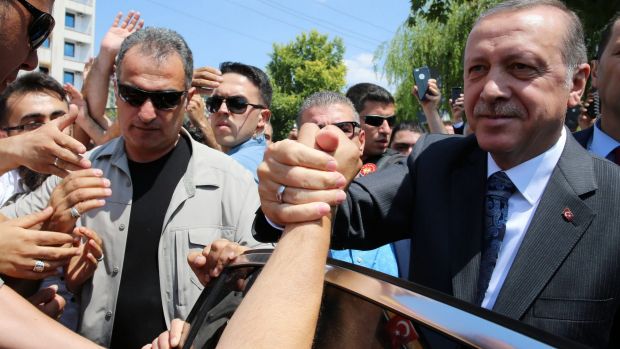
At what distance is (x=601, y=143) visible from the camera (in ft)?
8.64

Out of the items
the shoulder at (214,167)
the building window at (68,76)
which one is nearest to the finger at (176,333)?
the shoulder at (214,167)

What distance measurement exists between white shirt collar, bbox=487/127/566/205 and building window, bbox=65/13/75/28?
6932 centimetres

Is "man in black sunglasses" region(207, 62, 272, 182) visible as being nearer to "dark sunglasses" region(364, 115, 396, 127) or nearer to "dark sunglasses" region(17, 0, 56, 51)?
"dark sunglasses" region(364, 115, 396, 127)

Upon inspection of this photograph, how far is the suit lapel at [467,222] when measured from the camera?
1.69 meters

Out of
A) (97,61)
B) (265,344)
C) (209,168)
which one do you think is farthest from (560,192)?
(97,61)

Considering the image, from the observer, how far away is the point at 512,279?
160 cm

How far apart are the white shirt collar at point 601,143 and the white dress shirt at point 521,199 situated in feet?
2.96

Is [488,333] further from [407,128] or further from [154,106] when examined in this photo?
[407,128]

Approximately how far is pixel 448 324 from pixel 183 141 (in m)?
2.30

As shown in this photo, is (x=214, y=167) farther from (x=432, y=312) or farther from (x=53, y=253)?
(x=432, y=312)

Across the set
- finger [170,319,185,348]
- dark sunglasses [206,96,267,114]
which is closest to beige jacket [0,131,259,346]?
finger [170,319,185,348]

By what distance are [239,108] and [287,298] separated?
130 inches

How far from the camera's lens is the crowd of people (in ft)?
3.74

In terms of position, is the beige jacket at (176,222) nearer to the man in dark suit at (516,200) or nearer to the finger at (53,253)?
the finger at (53,253)
